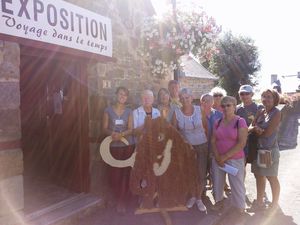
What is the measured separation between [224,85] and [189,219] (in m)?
26.3

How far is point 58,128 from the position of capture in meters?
5.75

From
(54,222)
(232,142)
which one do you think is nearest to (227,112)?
(232,142)

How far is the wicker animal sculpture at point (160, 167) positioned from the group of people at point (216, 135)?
319mm

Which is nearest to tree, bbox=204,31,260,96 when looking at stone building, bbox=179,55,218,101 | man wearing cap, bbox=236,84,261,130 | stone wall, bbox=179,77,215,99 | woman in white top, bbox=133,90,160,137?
stone building, bbox=179,55,218,101

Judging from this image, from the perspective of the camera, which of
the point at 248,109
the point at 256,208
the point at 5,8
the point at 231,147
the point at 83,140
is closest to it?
the point at 5,8

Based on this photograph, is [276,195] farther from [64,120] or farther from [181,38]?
[64,120]

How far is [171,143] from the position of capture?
442cm

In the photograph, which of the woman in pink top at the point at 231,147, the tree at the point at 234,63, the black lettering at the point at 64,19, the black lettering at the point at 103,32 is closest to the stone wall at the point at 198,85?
the tree at the point at 234,63

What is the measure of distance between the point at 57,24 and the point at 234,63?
27872mm

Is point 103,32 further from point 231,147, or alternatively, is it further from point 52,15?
point 231,147

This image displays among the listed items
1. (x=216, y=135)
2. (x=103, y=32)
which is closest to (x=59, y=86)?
(x=103, y=32)

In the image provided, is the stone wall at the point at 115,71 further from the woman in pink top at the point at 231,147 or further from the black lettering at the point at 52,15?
the woman in pink top at the point at 231,147

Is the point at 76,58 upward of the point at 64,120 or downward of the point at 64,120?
upward

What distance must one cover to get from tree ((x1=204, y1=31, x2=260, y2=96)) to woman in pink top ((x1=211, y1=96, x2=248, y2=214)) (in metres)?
25.5
